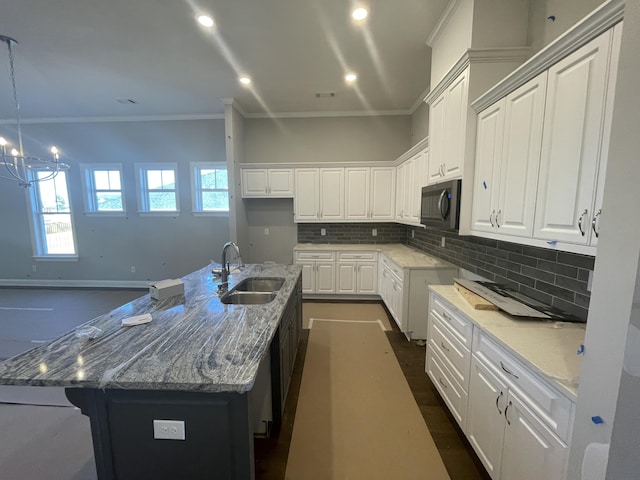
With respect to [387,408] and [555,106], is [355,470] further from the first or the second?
[555,106]

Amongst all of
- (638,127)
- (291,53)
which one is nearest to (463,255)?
(638,127)

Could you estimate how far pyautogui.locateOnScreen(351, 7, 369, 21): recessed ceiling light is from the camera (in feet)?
7.29

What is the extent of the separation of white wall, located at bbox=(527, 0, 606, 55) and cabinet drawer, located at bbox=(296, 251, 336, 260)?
10.5ft

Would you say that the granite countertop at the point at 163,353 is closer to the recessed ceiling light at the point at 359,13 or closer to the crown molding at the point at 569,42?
the crown molding at the point at 569,42

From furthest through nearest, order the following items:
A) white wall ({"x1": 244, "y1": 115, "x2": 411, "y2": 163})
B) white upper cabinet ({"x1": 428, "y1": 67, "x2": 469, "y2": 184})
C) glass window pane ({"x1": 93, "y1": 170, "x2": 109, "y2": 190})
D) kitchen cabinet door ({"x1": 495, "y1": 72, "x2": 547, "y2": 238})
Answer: glass window pane ({"x1": 93, "y1": 170, "x2": 109, "y2": 190})
white wall ({"x1": 244, "y1": 115, "x2": 411, "y2": 163})
white upper cabinet ({"x1": 428, "y1": 67, "x2": 469, "y2": 184})
kitchen cabinet door ({"x1": 495, "y1": 72, "x2": 547, "y2": 238})

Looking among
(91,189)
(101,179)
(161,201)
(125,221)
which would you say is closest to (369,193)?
(161,201)

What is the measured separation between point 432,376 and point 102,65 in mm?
4897

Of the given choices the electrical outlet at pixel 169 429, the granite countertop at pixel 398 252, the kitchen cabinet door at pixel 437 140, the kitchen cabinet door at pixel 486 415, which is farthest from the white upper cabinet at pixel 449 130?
→ the electrical outlet at pixel 169 429

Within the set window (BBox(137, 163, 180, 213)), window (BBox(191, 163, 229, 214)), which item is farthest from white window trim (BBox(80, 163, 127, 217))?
window (BBox(191, 163, 229, 214))

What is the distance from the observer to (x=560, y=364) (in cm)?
107

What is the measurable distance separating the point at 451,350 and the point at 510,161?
52.0 inches

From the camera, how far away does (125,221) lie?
5125 mm

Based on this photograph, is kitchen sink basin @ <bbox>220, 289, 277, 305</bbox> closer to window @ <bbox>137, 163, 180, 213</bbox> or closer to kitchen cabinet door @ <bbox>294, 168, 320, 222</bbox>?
kitchen cabinet door @ <bbox>294, 168, 320, 222</bbox>

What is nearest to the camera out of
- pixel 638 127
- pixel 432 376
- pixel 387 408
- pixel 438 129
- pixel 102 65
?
pixel 638 127
